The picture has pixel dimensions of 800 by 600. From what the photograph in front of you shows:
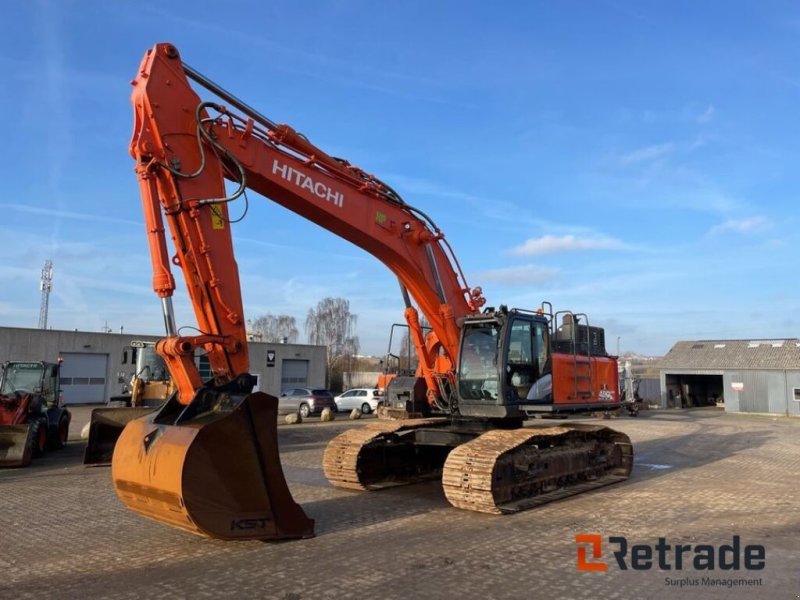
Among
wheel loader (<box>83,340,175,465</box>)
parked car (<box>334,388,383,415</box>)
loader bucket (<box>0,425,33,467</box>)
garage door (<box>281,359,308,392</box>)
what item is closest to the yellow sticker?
wheel loader (<box>83,340,175,465</box>)

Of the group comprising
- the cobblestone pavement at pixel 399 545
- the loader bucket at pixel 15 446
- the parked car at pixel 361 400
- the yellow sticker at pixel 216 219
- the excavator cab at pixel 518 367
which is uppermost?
the yellow sticker at pixel 216 219

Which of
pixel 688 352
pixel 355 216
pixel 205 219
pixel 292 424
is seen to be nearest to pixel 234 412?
pixel 205 219

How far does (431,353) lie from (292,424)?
14848mm

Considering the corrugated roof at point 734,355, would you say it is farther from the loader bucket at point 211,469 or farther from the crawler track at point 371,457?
the loader bucket at point 211,469

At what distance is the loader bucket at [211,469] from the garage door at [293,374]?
38.1 meters

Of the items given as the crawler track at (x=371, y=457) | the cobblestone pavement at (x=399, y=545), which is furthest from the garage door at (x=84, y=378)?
the crawler track at (x=371, y=457)

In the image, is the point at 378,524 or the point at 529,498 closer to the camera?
the point at 378,524

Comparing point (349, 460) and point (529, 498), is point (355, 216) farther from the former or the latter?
point (529, 498)

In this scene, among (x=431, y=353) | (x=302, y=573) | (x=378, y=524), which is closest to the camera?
(x=302, y=573)

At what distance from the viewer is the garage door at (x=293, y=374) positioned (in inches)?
1757

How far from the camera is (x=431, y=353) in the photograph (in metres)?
10.8

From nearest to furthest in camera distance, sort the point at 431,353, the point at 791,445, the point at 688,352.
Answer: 1. the point at 431,353
2. the point at 791,445
3. the point at 688,352

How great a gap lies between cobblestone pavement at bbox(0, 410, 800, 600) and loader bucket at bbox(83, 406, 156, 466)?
0.90m

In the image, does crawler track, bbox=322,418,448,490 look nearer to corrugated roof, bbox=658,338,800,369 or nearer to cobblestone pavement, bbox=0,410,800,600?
cobblestone pavement, bbox=0,410,800,600
